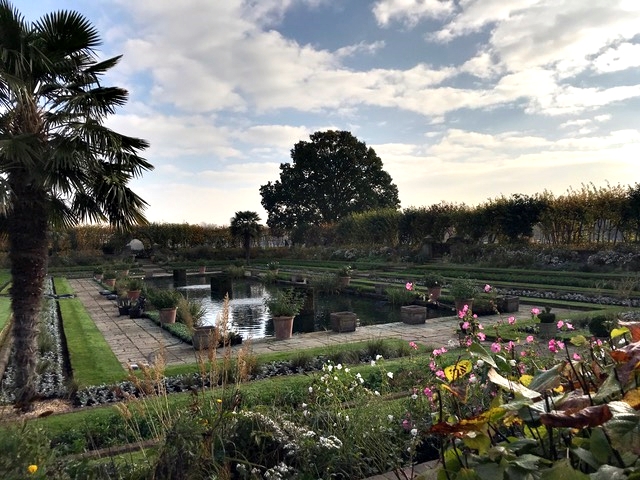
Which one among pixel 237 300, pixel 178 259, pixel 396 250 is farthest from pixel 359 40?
pixel 178 259

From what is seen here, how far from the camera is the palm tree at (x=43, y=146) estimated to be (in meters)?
5.47

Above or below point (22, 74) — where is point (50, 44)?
above

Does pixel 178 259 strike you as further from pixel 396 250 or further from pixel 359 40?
pixel 359 40

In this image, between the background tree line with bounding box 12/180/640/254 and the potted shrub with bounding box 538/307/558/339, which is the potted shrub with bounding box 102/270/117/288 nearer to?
the background tree line with bounding box 12/180/640/254

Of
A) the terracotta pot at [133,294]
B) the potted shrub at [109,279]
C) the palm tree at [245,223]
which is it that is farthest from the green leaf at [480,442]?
the palm tree at [245,223]

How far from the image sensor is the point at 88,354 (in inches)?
311

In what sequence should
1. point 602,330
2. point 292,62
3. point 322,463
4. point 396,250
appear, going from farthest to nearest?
point 396,250, point 292,62, point 602,330, point 322,463

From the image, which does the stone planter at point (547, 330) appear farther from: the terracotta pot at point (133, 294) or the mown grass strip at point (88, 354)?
the terracotta pot at point (133, 294)

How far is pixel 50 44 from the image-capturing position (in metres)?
5.95

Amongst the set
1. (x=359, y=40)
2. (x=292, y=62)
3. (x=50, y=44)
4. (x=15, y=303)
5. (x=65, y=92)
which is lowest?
(x=15, y=303)

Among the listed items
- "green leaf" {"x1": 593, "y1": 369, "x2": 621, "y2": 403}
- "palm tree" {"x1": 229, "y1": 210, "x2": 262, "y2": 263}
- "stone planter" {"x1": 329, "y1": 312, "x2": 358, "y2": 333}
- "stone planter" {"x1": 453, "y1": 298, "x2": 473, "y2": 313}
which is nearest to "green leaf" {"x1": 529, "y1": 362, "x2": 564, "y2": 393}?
"green leaf" {"x1": 593, "y1": 369, "x2": 621, "y2": 403}

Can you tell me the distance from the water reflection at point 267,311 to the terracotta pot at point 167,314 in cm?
113

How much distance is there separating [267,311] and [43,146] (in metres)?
8.36

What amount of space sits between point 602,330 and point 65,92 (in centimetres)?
867
